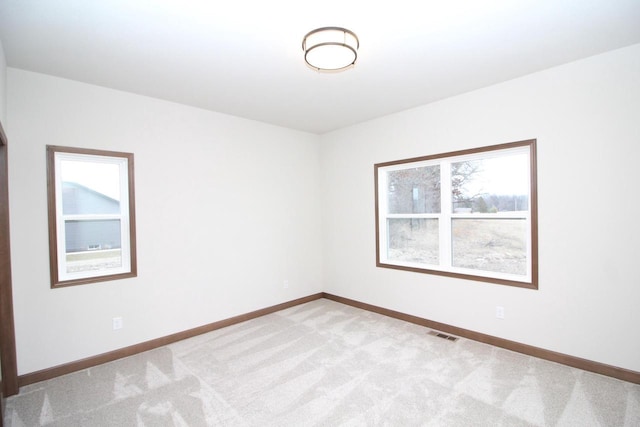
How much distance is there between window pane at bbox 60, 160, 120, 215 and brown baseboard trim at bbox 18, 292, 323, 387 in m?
1.42

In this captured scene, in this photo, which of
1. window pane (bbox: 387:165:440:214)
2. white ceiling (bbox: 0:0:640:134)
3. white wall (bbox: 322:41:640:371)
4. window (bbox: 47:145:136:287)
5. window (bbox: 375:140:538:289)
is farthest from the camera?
window pane (bbox: 387:165:440:214)

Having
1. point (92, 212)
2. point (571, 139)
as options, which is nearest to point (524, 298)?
point (571, 139)

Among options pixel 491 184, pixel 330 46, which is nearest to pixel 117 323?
pixel 330 46

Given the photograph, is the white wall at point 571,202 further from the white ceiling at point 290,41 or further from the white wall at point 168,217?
the white wall at point 168,217

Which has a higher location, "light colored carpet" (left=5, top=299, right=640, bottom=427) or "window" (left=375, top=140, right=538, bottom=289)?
"window" (left=375, top=140, right=538, bottom=289)

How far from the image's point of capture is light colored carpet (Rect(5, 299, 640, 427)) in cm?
217

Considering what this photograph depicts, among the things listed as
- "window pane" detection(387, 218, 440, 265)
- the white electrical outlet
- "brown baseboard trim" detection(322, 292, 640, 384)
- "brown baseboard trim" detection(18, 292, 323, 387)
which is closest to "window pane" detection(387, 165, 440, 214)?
"window pane" detection(387, 218, 440, 265)

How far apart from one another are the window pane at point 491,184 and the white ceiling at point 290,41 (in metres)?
0.84

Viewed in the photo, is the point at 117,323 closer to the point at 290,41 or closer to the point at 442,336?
the point at 290,41

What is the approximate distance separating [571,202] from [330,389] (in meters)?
2.69

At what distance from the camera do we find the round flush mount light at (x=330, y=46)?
6.95ft

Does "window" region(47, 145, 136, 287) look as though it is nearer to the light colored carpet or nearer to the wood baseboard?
the wood baseboard

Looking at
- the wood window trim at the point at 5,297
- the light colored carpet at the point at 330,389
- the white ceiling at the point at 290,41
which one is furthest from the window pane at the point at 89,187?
the light colored carpet at the point at 330,389

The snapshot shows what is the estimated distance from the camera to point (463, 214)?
3.56m
